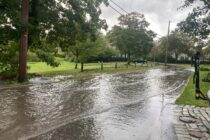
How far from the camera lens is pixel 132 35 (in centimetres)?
4356

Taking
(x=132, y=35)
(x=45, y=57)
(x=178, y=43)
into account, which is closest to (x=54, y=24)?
(x=45, y=57)

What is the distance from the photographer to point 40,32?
58.5ft

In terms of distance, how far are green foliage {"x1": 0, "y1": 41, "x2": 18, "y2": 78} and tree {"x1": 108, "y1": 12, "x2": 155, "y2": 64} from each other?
2761cm

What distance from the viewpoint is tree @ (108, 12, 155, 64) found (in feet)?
142

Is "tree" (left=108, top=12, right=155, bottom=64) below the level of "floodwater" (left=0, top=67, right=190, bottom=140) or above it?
above

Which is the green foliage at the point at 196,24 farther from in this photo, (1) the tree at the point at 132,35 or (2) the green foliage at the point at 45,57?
(1) the tree at the point at 132,35

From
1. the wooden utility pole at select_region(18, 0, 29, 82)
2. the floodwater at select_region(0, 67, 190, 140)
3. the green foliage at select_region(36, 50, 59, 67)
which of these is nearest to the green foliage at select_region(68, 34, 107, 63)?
the green foliage at select_region(36, 50, 59, 67)

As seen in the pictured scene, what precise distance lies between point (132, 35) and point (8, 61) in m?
29.1

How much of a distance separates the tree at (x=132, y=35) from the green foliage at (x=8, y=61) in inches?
1087

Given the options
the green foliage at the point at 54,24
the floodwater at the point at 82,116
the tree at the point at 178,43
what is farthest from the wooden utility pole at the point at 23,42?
the tree at the point at 178,43

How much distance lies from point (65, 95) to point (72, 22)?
7.72 m

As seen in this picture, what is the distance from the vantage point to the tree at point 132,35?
43250 millimetres

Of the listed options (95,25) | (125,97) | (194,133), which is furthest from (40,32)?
(194,133)

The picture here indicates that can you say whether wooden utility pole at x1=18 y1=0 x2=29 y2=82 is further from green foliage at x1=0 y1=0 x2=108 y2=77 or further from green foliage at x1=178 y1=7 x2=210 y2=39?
green foliage at x1=178 y1=7 x2=210 y2=39
